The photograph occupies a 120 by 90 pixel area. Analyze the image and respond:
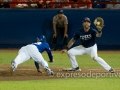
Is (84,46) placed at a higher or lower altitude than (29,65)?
higher

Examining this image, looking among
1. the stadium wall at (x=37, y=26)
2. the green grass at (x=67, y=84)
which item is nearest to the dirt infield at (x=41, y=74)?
the green grass at (x=67, y=84)

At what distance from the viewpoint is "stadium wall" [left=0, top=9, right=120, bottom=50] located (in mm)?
20047

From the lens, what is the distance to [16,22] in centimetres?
2022

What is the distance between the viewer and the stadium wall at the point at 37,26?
20.0 metres

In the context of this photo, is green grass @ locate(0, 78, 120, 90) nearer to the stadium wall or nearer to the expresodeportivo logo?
the expresodeportivo logo

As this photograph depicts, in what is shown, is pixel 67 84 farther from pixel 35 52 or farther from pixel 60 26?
pixel 60 26

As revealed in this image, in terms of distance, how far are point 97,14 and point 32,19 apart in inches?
113

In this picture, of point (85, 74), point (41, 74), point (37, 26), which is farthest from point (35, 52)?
point (37, 26)

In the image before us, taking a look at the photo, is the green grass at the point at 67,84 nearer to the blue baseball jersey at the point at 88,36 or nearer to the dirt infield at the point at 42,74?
the dirt infield at the point at 42,74

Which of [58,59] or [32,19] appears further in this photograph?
[32,19]

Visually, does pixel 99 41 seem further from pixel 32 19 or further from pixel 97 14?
pixel 32 19

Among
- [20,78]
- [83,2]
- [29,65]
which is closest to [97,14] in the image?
[83,2]

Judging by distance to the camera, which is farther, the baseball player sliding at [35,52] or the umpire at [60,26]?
the umpire at [60,26]

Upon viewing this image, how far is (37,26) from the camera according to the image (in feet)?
66.3
